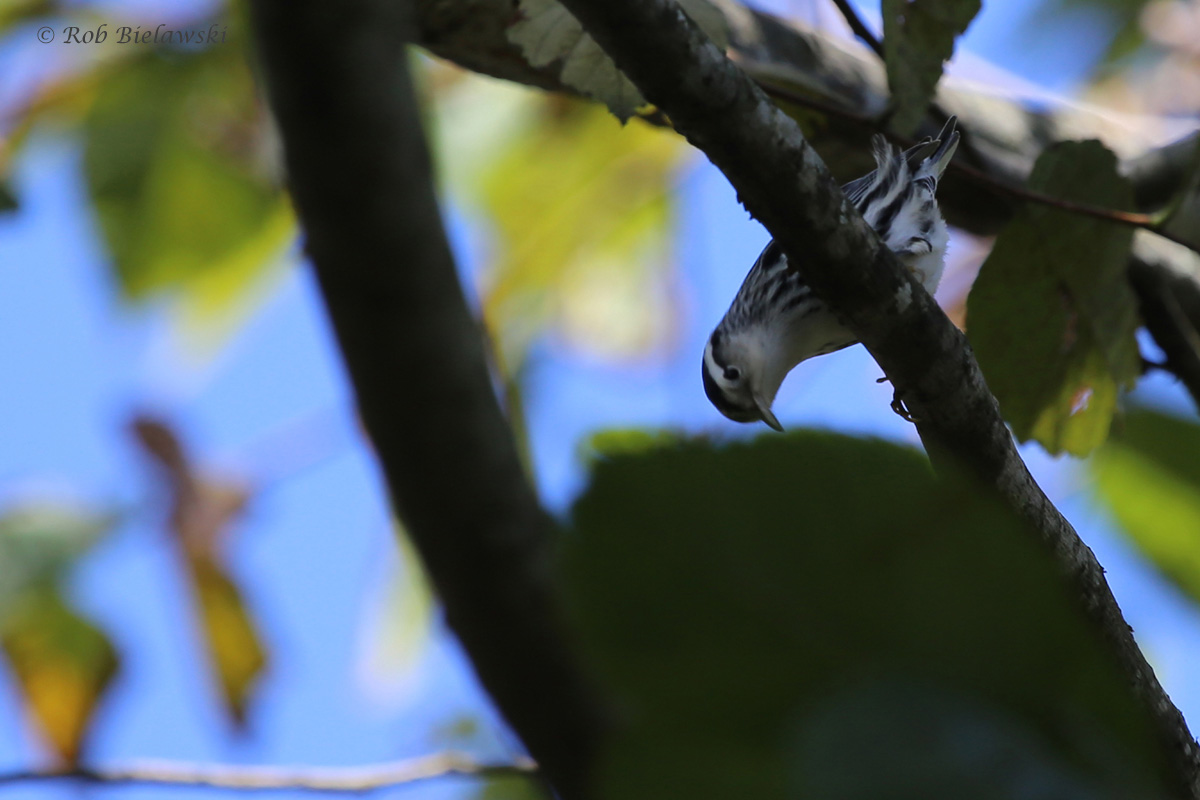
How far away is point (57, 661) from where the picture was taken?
2662 mm

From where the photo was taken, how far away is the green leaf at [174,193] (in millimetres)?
3137

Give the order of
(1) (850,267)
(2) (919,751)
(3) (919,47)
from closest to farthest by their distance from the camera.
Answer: (2) (919,751), (1) (850,267), (3) (919,47)

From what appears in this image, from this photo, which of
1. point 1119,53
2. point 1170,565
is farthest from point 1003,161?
point 1119,53

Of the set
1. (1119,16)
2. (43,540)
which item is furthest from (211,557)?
(1119,16)

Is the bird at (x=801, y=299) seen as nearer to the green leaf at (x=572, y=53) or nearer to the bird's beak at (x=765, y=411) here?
the bird's beak at (x=765, y=411)

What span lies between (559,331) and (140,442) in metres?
1.81

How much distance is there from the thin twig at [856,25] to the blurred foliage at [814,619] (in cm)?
188

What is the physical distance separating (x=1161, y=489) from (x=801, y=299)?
3.35 ft

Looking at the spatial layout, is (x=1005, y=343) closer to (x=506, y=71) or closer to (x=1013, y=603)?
(x=506, y=71)

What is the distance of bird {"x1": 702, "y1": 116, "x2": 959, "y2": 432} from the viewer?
2945 millimetres

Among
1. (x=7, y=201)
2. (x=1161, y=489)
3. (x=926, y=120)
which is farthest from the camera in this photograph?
(x=926, y=120)

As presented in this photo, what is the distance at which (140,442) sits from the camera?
309 centimetres

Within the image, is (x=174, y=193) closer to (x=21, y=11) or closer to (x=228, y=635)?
(x=21, y=11)

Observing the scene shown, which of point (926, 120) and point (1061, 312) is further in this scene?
point (926, 120)
